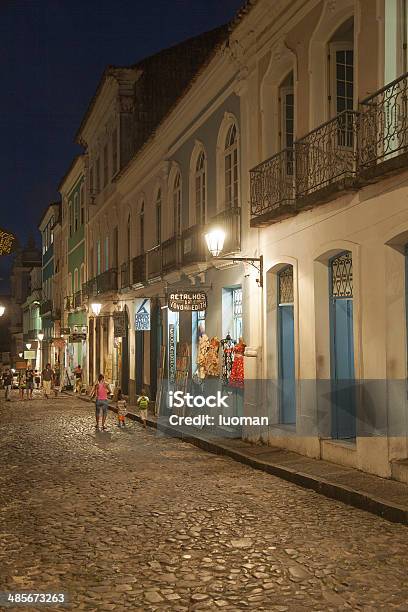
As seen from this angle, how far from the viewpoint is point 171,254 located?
19.8 m


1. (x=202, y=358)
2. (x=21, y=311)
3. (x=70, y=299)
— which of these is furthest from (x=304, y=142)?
(x=21, y=311)

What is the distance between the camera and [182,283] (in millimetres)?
19719

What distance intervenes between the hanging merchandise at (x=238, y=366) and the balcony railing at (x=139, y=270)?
7.97 metres

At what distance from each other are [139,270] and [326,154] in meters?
12.5

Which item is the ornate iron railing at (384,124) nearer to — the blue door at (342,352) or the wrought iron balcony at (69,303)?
the blue door at (342,352)

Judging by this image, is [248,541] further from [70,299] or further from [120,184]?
[70,299]

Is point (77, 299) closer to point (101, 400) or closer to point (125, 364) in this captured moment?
point (125, 364)

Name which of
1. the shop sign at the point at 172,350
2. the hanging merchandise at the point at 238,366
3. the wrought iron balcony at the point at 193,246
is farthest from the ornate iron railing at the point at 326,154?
the shop sign at the point at 172,350

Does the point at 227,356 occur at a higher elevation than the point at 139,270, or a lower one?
lower

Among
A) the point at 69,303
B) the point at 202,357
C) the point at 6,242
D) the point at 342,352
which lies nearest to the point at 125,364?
the point at 202,357

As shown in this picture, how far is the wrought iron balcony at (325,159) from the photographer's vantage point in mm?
11016

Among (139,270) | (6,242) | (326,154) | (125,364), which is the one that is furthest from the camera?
(125,364)

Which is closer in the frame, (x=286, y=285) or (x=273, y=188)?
(x=273, y=188)

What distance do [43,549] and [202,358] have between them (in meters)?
10.3
